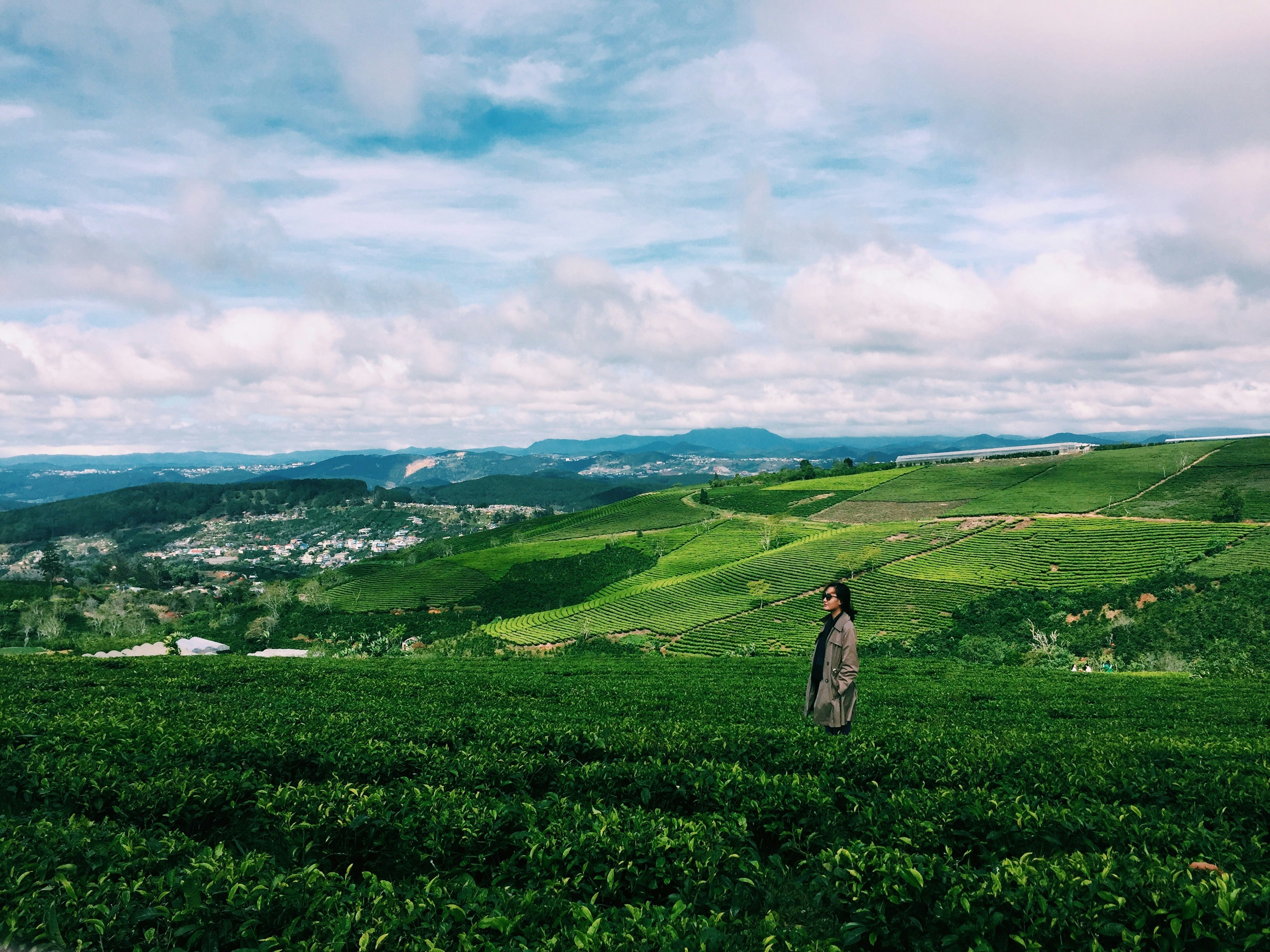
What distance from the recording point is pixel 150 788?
7.73m

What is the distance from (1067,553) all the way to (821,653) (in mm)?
93262

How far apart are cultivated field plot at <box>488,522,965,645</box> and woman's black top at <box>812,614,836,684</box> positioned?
69.2 metres

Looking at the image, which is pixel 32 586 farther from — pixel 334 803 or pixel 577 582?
pixel 334 803

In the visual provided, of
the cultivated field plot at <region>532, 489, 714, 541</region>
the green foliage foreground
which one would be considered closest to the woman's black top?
the green foliage foreground

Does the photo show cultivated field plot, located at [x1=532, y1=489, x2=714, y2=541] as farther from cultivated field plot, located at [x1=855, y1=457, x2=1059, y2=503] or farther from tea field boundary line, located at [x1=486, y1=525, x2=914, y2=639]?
tea field boundary line, located at [x1=486, y1=525, x2=914, y2=639]

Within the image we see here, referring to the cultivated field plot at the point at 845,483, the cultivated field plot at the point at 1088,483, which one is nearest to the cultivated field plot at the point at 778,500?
the cultivated field plot at the point at 845,483

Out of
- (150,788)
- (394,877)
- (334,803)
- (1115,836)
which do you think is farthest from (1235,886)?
(150,788)

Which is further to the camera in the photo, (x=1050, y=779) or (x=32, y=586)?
(x=32, y=586)

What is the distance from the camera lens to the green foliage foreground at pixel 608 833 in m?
4.95

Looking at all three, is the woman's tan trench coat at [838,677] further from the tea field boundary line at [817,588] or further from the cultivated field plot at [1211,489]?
the cultivated field plot at [1211,489]

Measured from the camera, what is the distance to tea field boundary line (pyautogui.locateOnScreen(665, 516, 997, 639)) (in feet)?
264

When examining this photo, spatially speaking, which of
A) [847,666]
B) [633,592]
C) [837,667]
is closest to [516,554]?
[633,592]

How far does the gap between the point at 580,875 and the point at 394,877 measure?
7.76ft

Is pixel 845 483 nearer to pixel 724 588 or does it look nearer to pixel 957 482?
pixel 957 482
